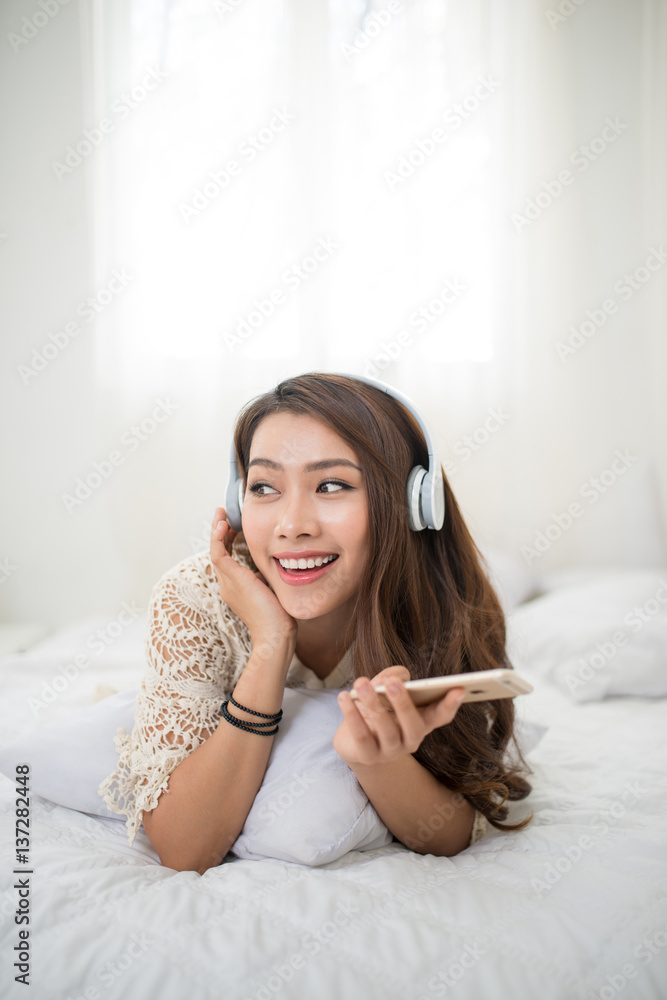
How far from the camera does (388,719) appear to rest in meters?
0.70

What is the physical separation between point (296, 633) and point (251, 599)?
0.09 m

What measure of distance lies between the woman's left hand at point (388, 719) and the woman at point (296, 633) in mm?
51

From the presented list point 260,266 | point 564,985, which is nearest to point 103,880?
point 564,985

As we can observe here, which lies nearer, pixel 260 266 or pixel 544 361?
pixel 260 266

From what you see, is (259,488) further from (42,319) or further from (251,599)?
(42,319)


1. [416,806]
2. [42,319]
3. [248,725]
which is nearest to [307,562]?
[248,725]

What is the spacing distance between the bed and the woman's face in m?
0.35

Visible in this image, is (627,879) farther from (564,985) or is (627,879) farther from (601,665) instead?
(601,665)

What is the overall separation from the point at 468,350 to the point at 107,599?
1.46 metres

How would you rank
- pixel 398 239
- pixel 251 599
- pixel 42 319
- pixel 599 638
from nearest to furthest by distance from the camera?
pixel 251 599 → pixel 599 638 → pixel 42 319 → pixel 398 239

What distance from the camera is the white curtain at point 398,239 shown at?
6.82 ft

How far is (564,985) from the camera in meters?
0.61

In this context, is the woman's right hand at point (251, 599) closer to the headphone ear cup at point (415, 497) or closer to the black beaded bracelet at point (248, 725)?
the black beaded bracelet at point (248, 725)

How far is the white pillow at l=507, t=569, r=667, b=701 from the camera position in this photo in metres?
1.50
